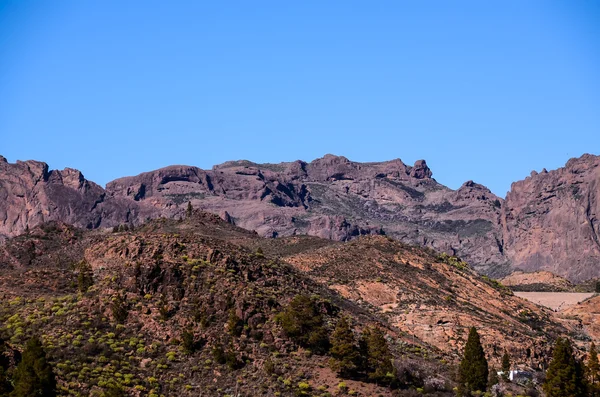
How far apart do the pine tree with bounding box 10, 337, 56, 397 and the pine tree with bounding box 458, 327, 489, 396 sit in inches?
1219

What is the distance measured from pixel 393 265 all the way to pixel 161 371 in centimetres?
4693

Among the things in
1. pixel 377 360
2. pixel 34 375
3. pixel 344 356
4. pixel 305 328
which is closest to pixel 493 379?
pixel 377 360

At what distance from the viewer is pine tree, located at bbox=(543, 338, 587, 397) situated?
7925cm

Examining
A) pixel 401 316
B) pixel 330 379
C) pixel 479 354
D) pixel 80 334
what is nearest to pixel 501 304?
pixel 401 316

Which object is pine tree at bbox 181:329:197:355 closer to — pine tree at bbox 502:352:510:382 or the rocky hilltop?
the rocky hilltop

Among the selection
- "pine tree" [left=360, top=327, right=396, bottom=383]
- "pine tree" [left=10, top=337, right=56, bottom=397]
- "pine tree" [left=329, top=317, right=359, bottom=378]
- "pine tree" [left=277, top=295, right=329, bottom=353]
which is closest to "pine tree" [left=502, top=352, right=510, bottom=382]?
"pine tree" [left=360, top=327, right=396, bottom=383]

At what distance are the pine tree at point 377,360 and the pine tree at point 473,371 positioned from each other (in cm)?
579

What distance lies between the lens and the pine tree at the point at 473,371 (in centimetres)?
8050

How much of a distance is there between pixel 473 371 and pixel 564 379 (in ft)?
22.7

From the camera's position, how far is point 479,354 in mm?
83250

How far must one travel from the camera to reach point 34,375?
6675 centimetres

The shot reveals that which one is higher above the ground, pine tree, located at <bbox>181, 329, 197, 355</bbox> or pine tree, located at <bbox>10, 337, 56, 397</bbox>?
pine tree, located at <bbox>181, 329, 197, 355</bbox>

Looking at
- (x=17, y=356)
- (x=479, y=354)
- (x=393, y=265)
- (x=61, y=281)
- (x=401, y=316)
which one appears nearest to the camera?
(x=17, y=356)

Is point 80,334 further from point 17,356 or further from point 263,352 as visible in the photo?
point 263,352
